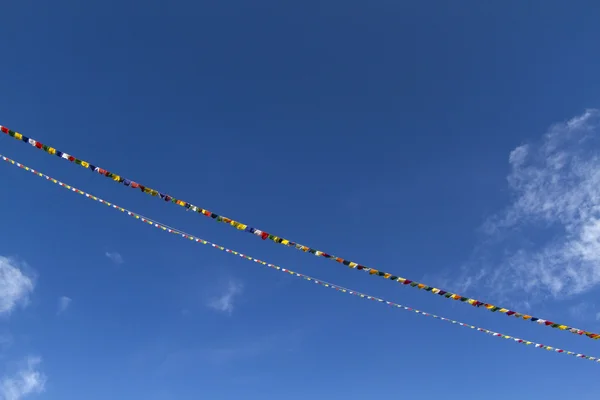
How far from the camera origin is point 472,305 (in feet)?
66.8

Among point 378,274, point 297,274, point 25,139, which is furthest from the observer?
point 297,274

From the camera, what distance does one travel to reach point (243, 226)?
19516 millimetres

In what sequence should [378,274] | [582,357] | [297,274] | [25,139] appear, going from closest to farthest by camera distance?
[25,139], [378,274], [297,274], [582,357]

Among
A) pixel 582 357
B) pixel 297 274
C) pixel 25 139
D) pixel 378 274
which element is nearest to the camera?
pixel 25 139

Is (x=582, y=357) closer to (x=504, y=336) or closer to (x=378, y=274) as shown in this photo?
(x=504, y=336)

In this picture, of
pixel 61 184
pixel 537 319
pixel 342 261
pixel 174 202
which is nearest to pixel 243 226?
pixel 174 202

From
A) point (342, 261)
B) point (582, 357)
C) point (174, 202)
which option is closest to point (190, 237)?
point (174, 202)

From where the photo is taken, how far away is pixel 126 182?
63.0 ft

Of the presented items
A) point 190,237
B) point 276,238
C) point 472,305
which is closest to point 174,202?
point 190,237

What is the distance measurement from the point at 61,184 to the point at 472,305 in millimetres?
A: 20286

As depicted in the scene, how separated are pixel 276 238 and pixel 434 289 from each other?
7755 mm

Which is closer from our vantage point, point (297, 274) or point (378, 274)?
point (378, 274)

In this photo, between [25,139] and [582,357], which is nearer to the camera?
[25,139]

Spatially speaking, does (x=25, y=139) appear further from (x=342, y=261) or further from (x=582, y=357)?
(x=582, y=357)
